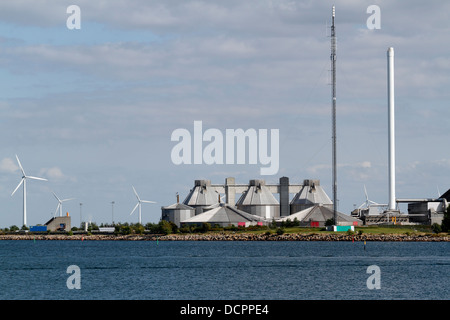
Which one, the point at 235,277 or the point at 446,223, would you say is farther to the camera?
the point at 446,223

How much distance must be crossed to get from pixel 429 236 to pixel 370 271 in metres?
93.0

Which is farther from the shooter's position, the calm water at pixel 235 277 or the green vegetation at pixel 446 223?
the green vegetation at pixel 446 223

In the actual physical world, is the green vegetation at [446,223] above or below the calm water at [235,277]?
above

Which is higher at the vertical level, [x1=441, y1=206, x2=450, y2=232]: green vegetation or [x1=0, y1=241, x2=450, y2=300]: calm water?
[x1=441, y1=206, x2=450, y2=232]: green vegetation

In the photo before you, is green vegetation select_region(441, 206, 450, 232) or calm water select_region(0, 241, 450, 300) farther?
green vegetation select_region(441, 206, 450, 232)

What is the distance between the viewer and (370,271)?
9700 centimetres
